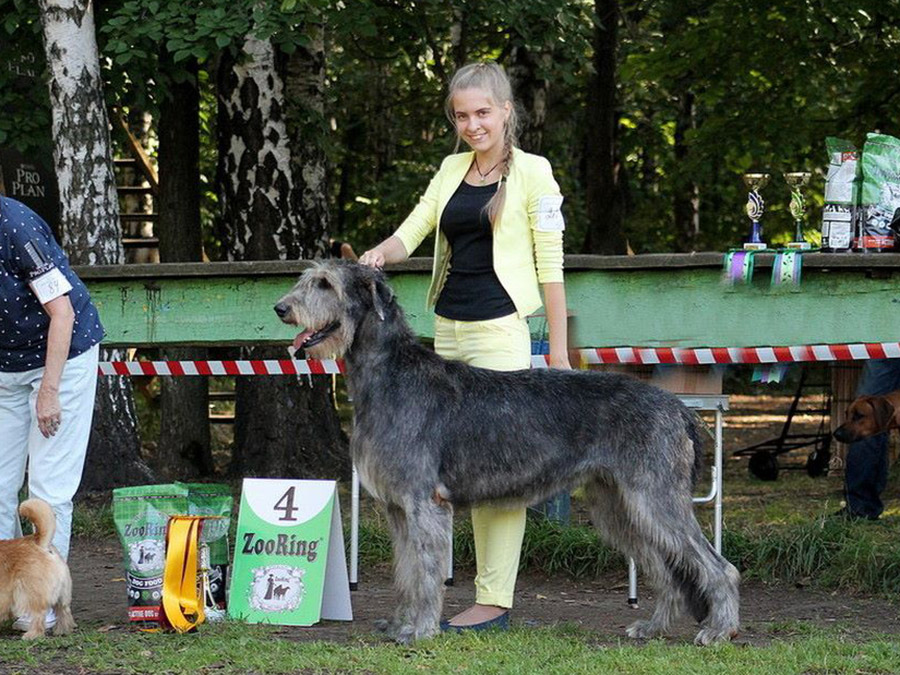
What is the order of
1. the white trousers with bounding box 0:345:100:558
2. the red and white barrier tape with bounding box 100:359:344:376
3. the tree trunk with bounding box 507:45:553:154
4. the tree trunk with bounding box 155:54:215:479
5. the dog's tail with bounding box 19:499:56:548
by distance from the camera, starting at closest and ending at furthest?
the dog's tail with bounding box 19:499:56:548 < the white trousers with bounding box 0:345:100:558 < the red and white barrier tape with bounding box 100:359:344:376 < the tree trunk with bounding box 155:54:215:479 < the tree trunk with bounding box 507:45:553:154

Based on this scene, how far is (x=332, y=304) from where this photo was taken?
527 centimetres

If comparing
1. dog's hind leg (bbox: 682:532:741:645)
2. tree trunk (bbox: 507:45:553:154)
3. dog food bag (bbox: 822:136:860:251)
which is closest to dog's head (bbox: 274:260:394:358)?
dog's hind leg (bbox: 682:532:741:645)

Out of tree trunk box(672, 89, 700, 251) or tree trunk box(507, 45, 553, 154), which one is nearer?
tree trunk box(507, 45, 553, 154)

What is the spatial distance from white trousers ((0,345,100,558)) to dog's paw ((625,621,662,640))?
2.33m

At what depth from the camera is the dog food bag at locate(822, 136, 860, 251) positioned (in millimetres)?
6711

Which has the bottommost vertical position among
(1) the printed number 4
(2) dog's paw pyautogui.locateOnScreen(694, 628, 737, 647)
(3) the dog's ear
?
(2) dog's paw pyautogui.locateOnScreen(694, 628, 737, 647)

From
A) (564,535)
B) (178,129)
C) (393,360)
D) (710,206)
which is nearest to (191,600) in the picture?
(393,360)

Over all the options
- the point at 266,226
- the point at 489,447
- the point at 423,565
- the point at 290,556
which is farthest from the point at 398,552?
the point at 266,226

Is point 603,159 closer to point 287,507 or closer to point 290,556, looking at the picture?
point 287,507

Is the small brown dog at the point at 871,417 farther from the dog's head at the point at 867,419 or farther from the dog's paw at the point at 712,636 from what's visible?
the dog's paw at the point at 712,636

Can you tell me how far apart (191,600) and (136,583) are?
24 centimetres

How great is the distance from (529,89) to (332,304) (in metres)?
7.24

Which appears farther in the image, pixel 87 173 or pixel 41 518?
pixel 87 173

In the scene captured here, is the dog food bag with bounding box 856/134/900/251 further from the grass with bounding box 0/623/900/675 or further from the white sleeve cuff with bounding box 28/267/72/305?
the white sleeve cuff with bounding box 28/267/72/305
